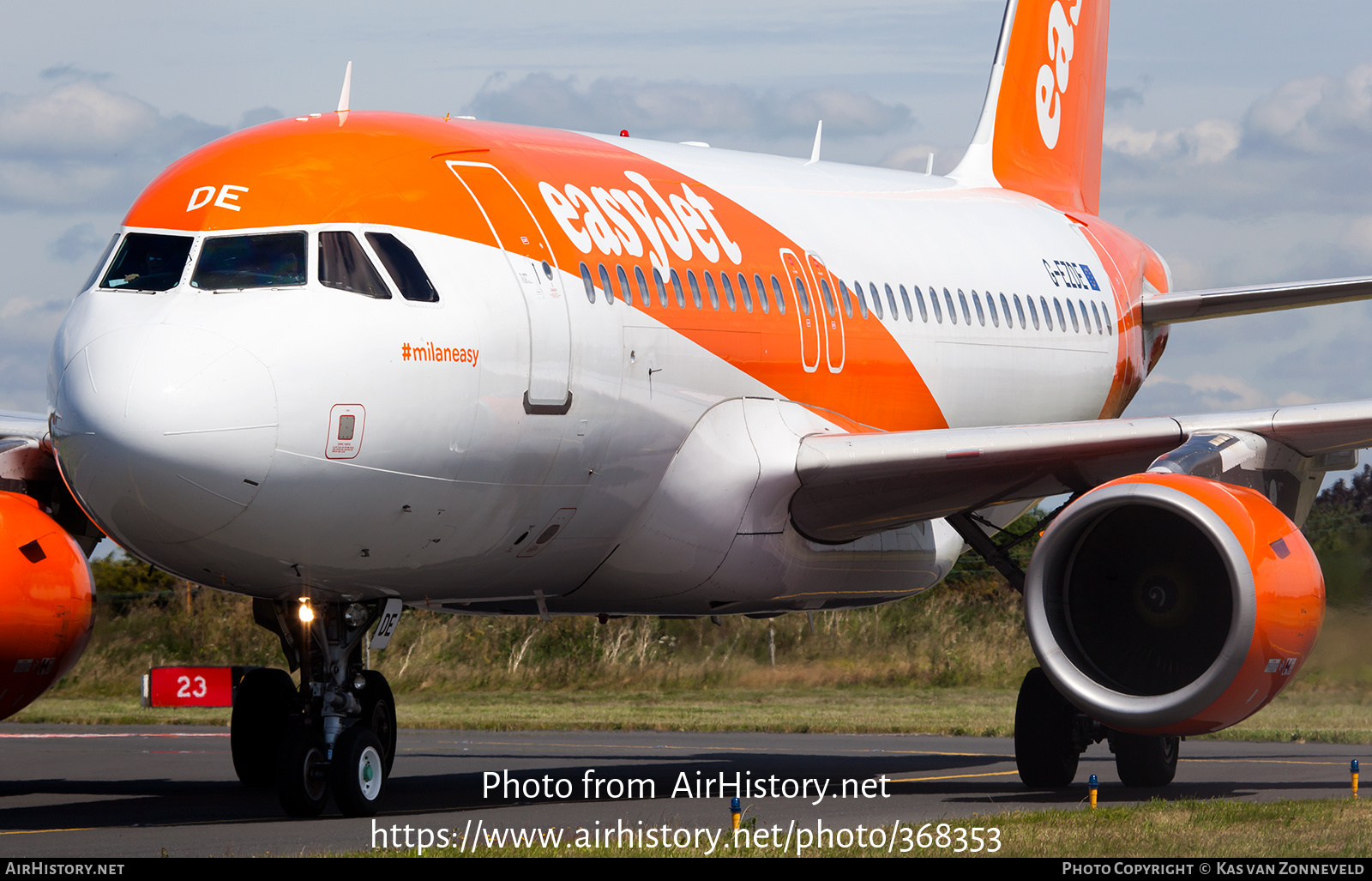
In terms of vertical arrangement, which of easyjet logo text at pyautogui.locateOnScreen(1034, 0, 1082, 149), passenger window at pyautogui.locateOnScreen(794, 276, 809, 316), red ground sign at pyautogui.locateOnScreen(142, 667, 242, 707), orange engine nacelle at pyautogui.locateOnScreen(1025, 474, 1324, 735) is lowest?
red ground sign at pyautogui.locateOnScreen(142, 667, 242, 707)

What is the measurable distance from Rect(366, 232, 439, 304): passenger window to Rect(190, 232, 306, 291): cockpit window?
0.44 m

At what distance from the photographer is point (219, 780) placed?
51.1 ft

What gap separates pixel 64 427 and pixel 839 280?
657 centimetres

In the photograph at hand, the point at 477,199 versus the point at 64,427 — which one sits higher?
the point at 477,199

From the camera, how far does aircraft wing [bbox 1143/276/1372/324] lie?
16.9 m

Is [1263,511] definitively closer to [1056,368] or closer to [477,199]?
[477,199]

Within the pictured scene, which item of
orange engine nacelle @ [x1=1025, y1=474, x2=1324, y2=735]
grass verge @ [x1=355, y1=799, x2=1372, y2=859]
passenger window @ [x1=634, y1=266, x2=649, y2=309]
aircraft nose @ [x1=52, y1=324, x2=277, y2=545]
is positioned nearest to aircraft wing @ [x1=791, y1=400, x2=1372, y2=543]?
orange engine nacelle @ [x1=1025, y1=474, x2=1324, y2=735]

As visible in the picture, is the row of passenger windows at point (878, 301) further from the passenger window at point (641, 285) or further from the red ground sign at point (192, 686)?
the red ground sign at point (192, 686)

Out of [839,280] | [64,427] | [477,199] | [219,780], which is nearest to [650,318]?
[477,199]

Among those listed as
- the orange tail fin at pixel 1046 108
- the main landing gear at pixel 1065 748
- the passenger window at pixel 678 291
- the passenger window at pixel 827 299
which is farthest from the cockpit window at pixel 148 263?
the orange tail fin at pixel 1046 108

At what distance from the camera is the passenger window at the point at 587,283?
11297 millimetres

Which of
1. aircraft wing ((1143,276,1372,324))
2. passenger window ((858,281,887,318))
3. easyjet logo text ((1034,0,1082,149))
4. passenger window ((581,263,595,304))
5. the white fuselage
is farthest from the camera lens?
easyjet logo text ((1034,0,1082,149))

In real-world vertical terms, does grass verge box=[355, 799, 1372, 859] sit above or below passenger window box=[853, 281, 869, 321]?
below

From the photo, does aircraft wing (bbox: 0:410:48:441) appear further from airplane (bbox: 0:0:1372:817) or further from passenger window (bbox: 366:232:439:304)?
passenger window (bbox: 366:232:439:304)
